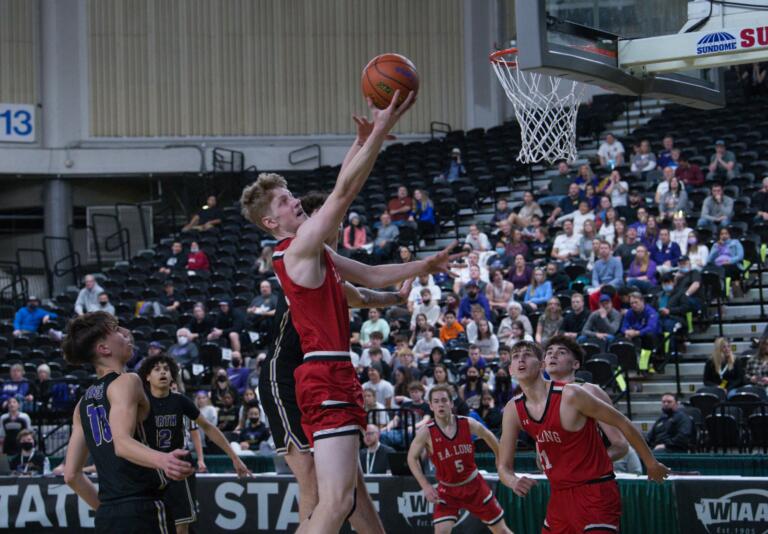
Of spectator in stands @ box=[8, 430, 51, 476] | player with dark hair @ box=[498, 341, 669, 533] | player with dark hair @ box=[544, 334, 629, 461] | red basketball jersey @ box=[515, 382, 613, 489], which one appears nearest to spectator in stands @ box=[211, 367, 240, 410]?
spectator in stands @ box=[8, 430, 51, 476]

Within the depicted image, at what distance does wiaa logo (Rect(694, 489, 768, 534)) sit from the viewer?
32.6 ft

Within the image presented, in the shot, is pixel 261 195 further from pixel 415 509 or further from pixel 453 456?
pixel 415 509

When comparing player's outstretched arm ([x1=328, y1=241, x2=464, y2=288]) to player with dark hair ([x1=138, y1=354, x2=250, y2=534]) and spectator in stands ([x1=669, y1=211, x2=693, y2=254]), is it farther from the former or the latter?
spectator in stands ([x1=669, y1=211, x2=693, y2=254])

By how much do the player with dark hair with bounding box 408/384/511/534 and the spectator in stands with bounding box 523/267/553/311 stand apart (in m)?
6.25

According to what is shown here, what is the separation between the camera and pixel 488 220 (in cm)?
2197

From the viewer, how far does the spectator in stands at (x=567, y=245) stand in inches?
699

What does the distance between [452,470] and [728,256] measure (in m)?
7.42

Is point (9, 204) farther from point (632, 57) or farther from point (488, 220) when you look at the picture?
point (632, 57)

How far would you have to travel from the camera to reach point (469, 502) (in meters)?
10.2

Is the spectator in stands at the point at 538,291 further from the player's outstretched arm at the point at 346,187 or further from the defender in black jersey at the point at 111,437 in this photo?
the player's outstretched arm at the point at 346,187

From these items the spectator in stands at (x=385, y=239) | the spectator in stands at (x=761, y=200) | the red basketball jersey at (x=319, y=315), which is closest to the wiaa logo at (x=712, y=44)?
the red basketball jersey at (x=319, y=315)

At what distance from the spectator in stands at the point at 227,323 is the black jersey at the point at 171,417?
30.3 ft

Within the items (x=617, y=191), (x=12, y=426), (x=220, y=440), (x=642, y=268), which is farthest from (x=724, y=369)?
(x=12, y=426)

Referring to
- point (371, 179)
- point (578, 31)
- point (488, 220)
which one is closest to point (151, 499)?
point (578, 31)
